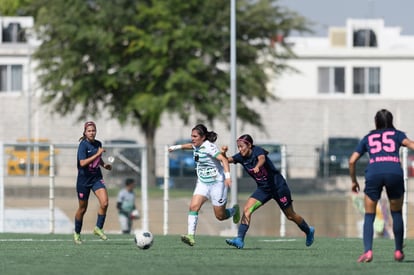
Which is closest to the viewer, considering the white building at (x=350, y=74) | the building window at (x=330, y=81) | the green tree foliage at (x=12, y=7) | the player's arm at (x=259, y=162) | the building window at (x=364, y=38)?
the player's arm at (x=259, y=162)

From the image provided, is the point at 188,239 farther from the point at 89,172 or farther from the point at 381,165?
the point at 381,165

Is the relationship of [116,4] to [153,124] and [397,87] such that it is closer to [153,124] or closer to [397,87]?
[153,124]

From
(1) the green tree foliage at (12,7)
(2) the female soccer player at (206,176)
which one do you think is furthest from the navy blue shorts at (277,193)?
(1) the green tree foliage at (12,7)

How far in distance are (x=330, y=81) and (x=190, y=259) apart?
55.7m

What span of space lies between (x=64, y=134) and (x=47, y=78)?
49.1ft

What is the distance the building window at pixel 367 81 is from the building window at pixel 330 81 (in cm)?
81

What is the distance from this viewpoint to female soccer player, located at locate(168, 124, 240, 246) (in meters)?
19.1

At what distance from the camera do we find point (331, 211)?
32594 mm

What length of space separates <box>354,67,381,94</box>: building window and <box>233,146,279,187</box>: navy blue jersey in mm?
52947

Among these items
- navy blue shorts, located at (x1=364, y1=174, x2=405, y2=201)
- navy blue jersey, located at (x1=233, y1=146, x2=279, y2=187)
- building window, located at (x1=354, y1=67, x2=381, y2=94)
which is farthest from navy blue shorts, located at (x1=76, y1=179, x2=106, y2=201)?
building window, located at (x1=354, y1=67, x2=381, y2=94)

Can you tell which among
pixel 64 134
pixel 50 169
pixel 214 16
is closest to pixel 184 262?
pixel 50 169

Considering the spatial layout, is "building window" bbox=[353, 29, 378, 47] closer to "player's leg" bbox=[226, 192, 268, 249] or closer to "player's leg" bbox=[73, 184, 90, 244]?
"player's leg" bbox=[73, 184, 90, 244]

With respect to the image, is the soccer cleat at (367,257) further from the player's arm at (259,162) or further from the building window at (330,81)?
the building window at (330,81)

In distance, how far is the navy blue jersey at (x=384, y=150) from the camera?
1527 centimetres
